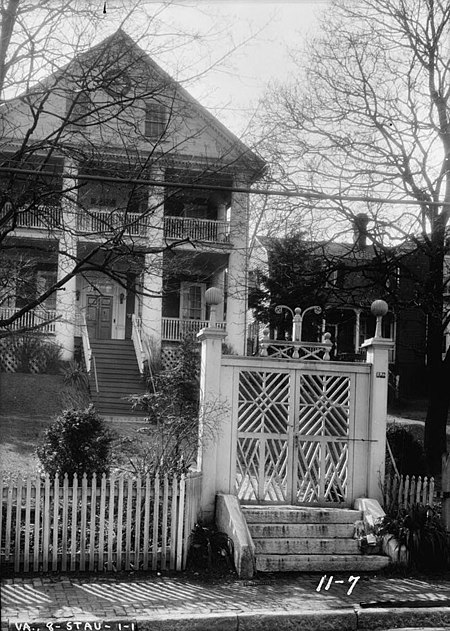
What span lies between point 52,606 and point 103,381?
14142 mm

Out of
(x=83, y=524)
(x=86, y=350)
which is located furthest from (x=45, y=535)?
(x=86, y=350)

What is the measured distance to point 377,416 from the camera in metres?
10.7

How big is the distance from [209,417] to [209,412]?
9 cm

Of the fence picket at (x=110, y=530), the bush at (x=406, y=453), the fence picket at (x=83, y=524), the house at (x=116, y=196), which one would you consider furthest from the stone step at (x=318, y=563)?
the house at (x=116, y=196)

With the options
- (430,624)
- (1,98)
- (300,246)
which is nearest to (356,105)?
(300,246)

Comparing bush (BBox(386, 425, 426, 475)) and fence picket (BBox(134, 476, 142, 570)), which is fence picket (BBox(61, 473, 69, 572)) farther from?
bush (BBox(386, 425, 426, 475))

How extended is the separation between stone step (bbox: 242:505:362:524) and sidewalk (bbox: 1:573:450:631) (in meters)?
0.97

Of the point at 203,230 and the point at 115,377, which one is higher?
the point at 203,230

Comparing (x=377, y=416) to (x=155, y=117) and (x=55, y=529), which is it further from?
(x=155, y=117)

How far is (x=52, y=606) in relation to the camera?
748cm

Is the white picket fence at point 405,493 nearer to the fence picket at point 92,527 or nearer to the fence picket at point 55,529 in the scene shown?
the fence picket at point 92,527

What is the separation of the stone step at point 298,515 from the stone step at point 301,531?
84mm

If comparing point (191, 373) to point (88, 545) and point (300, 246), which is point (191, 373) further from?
point (300, 246)

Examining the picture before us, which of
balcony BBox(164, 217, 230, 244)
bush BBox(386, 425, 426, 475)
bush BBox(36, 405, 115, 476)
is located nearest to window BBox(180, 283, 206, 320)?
balcony BBox(164, 217, 230, 244)
